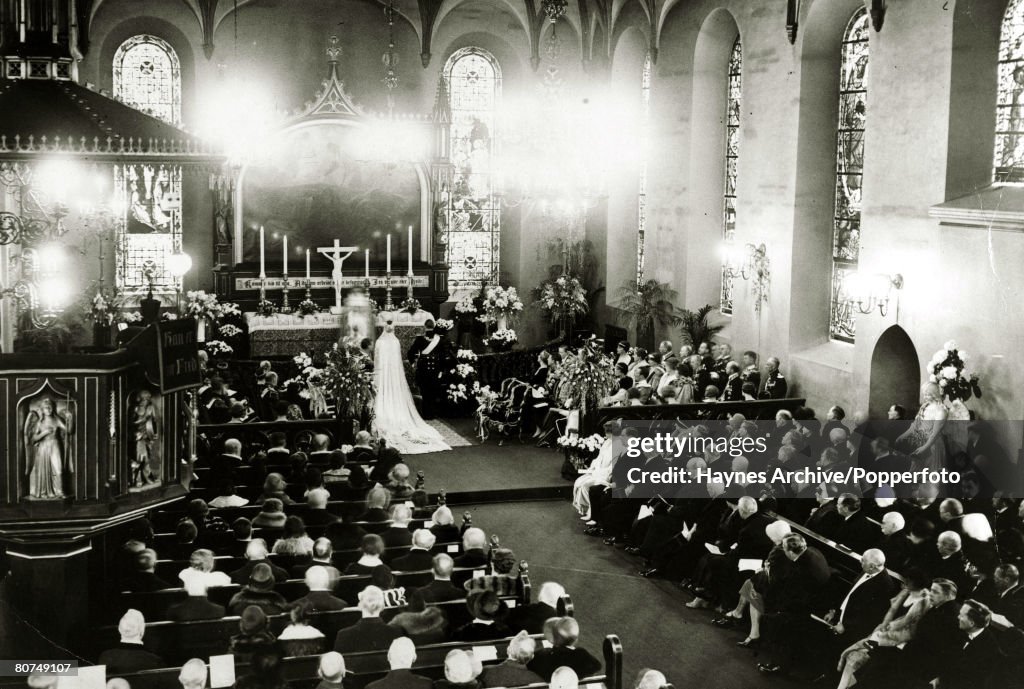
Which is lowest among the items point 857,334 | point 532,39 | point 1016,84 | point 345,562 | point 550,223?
point 345,562

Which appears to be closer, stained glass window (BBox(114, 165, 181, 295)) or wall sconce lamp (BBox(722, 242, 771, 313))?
wall sconce lamp (BBox(722, 242, 771, 313))

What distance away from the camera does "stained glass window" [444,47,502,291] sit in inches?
1012

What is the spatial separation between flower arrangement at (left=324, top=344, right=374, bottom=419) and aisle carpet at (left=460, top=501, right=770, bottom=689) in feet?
6.95

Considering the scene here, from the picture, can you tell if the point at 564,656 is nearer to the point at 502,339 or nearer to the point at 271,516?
the point at 271,516

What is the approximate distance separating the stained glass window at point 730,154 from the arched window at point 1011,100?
6.59m

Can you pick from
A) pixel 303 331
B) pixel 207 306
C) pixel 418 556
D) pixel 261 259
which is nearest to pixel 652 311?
pixel 303 331

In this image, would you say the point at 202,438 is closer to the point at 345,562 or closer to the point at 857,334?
the point at 345,562

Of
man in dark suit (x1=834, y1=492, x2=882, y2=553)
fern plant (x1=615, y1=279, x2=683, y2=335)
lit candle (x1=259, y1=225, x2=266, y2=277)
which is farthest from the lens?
lit candle (x1=259, y1=225, x2=266, y2=277)

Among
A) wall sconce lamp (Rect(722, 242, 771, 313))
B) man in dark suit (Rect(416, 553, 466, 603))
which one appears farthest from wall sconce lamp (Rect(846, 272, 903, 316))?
man in dark suit (Rect(416, 553, 466, 603))

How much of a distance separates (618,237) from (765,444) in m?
10.7

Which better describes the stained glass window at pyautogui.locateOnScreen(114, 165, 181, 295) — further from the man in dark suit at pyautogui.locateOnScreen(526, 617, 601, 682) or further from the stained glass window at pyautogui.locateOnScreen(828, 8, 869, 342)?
the man in dark suit at pyautogui.locateOnScreen(526, 617, 601, 682)

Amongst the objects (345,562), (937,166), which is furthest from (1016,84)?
(345,562)

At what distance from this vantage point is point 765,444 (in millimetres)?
14328

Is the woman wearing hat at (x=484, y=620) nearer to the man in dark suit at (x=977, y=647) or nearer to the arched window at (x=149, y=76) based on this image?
the man in dark suit at (x=977, y=647)
